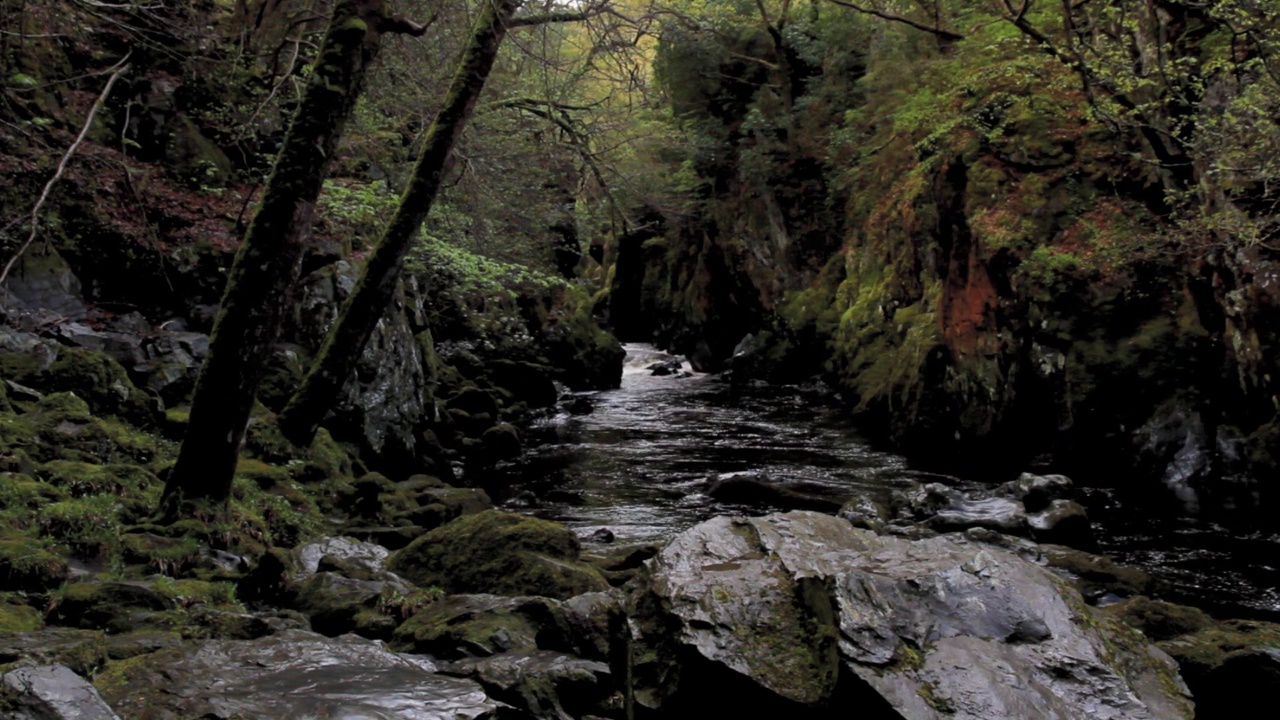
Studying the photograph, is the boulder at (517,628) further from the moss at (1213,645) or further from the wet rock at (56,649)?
the moss at (1213,645)

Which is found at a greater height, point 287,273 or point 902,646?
point 287,273

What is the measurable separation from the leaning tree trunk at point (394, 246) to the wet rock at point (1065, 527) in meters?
6.94

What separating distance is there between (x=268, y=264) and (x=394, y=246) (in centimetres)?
204

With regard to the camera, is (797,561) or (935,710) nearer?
(935,710)

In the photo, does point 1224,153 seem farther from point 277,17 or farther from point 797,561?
point 277,17

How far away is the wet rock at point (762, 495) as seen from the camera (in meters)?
10.1

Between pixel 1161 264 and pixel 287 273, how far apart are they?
998 centimetres

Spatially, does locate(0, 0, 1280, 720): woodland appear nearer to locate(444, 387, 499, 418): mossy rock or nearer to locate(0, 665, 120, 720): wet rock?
locate(0, 665, 120, 720): wet rock

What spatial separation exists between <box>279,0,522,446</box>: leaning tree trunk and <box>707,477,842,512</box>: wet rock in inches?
193

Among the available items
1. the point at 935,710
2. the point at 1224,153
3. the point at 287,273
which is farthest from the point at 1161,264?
the point at 287,273

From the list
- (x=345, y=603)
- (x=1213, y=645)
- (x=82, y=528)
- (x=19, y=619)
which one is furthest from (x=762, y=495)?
(x=19, y=619)

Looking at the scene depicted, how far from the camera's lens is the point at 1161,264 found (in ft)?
32.9

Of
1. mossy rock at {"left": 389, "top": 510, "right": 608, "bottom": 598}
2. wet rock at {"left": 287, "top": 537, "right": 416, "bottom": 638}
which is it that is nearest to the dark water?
mossy rock at {"left": 389, "top": 510, "right": 608, "bottom": 598}

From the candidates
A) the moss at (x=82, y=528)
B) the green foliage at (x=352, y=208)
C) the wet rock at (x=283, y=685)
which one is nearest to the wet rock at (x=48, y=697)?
the wet rock at (x=283, y=685)
